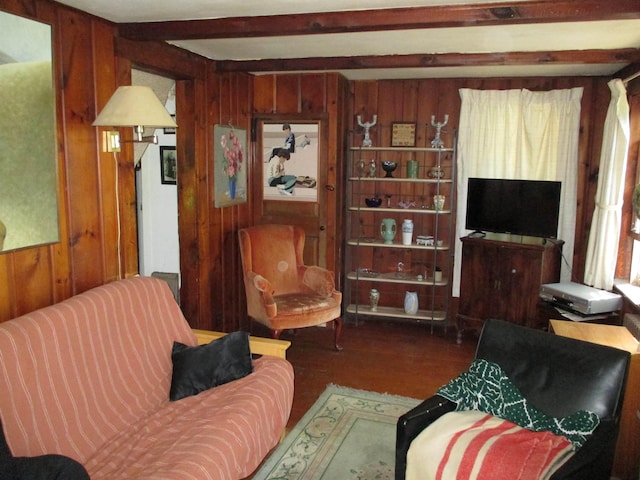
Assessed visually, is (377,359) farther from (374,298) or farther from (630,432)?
(630,432)

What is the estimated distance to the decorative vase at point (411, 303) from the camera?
4.80 metres

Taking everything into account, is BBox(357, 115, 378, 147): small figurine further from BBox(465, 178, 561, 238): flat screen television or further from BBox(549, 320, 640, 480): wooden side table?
BBox(549, 320, 640, 480): wooden side table

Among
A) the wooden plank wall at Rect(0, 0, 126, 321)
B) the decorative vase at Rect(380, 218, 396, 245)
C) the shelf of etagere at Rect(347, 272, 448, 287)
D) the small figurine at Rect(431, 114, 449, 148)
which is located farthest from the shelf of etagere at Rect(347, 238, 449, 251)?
the wooden plank wall at Rect(0, 0, 126, 321)

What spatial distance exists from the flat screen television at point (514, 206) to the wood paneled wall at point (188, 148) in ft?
1.88

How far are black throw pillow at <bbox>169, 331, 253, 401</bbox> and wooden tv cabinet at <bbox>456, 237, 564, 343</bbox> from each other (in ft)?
7.68

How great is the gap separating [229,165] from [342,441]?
2.36 metres

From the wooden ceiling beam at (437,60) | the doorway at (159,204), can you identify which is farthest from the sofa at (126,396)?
the doorway at (159,204)

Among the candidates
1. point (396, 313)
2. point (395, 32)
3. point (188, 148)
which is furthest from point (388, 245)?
point (395, 32)

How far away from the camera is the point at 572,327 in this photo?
3.05 meters

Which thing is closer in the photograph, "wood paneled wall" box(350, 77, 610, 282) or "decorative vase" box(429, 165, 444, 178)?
"wood paneled wall" box(350, 77, 610, 282)

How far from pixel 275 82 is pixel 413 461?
3.52 m

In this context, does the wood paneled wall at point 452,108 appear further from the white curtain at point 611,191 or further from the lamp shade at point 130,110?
the lamp shade at point 130,110

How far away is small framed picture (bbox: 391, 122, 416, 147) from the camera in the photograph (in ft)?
15.8

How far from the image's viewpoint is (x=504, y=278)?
425 centimetres
